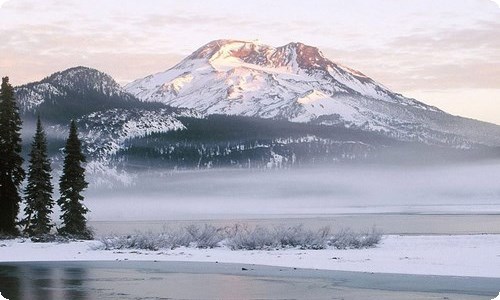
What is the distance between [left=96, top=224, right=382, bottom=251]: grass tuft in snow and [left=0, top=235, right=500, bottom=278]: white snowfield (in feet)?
2.19

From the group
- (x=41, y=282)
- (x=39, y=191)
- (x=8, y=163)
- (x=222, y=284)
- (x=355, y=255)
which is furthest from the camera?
(x=8, y=163)

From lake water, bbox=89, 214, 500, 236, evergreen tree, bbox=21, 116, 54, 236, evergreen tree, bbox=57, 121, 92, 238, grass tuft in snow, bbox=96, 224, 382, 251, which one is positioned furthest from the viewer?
lake water, bbox=89, 214, 500, 236

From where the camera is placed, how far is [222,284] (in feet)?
94.9

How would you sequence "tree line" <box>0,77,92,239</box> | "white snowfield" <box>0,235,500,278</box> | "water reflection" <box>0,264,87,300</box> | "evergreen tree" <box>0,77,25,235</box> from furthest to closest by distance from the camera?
1. "evergreen tree" <box>0,77,25,235</box>
2. "tree line" <box>0,77,92,239</box>
3. "white snowfield" <box>0,235,500,278</box>
4. "water reflection" <box>0,264,87,300</box>

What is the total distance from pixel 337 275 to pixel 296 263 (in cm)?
450

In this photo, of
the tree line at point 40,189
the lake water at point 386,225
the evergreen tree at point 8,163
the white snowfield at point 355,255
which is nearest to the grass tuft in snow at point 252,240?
the white snowfield at point 355,255

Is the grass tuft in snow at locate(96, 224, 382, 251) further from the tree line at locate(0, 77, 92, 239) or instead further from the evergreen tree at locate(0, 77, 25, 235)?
the evergreen tree at locate(0, 77, 25, 235)

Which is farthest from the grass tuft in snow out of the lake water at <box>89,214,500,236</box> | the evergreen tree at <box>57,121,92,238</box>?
the evergreen tree at <box>57,121,92,238</box>

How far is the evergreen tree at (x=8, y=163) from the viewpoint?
171ft

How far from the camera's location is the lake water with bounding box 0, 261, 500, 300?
25938mm

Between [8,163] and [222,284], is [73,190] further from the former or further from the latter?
[222,284]

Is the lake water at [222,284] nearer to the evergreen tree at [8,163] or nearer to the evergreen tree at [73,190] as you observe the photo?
the evergreen tree at [73,190]

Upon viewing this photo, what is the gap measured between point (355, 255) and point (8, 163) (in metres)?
23.9

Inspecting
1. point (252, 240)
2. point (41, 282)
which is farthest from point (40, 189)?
point (41, 282)
